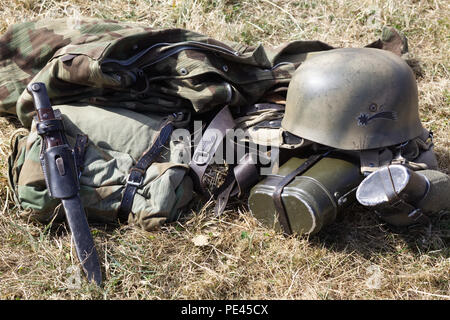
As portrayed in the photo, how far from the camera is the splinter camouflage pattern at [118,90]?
2871 millimetres

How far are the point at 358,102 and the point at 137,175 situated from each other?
1.36 m

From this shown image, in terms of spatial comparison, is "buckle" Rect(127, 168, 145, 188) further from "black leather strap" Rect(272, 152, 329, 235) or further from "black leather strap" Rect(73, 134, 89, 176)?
"black leather strap" Rect(272, 152, 329, 235)

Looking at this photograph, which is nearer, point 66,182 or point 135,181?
A: point 66,182

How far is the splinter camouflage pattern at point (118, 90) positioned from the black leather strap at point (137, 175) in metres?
0.04

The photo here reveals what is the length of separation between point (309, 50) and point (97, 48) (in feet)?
5.39

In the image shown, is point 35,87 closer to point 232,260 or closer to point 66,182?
point 66,182

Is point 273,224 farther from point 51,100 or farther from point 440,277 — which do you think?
point 51,100

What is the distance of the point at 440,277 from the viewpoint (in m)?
2.62

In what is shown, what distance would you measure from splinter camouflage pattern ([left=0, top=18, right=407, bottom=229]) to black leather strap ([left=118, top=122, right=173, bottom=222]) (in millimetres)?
39

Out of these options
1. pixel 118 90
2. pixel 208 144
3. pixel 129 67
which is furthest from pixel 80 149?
pixel 208 144

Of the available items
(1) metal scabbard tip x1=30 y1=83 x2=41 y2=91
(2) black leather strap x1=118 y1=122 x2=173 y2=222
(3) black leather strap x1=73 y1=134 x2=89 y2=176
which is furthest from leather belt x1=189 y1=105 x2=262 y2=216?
(1) metal scabbard tip x1=30 y1=83 x2=41 y2=91

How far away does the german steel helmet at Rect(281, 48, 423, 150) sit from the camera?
110 inches

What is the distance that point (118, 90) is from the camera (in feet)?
10.6

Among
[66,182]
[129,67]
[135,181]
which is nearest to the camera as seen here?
[66,182]
